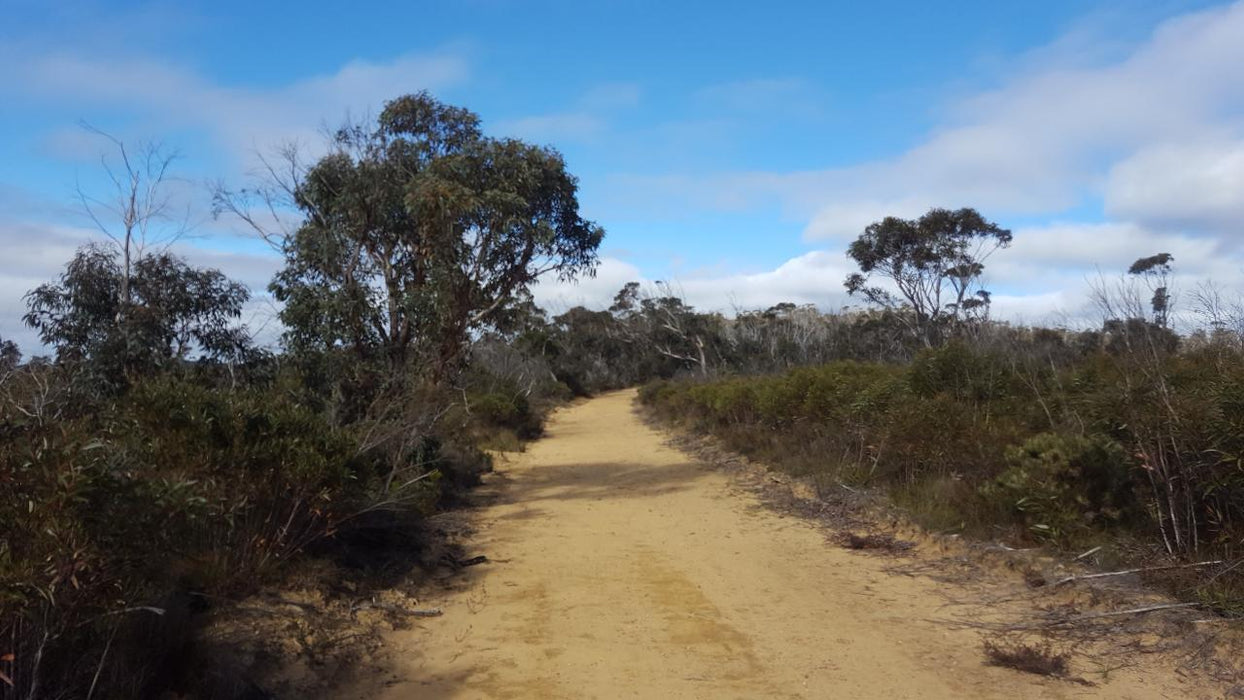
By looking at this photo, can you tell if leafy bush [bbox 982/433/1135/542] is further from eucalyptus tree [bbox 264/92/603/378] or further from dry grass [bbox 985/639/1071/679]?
eucalyptus tree [bbox 264/92/603/378]

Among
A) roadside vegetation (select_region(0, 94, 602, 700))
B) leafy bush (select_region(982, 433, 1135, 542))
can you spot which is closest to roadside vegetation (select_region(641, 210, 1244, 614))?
leafy bush (select_region(982, 433, 1135, 542))

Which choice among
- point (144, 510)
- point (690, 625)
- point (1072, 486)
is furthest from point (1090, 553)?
point (144, 510)

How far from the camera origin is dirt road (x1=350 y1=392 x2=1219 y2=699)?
17.1ft

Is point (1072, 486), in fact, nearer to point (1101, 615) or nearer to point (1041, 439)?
point (1041, 439)

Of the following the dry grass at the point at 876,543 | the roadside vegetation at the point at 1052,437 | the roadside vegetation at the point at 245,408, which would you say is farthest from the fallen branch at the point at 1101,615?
the roadside vegetation at the point at 245,408

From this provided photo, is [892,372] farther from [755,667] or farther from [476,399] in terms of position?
[476,399]

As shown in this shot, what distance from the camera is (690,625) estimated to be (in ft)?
21.4

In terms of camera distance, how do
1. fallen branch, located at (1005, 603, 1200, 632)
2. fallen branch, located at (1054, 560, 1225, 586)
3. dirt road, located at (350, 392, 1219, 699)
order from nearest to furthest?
dirt road, located at (350, 392, 1219, 699), fallen branch, located at (1005, 603, 1200, 632), fallen branch, located at (1054, 560, 1225, 586)

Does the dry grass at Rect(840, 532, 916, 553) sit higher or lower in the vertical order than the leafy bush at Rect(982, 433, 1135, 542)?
lower

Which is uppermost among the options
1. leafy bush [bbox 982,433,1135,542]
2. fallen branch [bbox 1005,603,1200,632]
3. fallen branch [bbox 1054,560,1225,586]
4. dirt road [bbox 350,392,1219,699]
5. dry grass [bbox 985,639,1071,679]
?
leafy bush [bbox 982,433,1135,542]

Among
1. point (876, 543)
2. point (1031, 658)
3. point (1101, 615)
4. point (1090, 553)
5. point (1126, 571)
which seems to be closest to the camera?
point (1031, 658)

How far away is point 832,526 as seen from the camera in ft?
34.2

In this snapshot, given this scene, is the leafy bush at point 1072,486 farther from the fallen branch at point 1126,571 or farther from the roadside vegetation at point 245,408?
the roadside vegetation at point 245,408

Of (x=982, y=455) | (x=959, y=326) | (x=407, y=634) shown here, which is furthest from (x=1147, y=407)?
(x=959, y=326)
